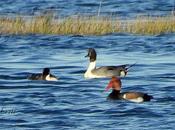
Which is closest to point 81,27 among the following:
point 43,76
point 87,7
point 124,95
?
point 43,76

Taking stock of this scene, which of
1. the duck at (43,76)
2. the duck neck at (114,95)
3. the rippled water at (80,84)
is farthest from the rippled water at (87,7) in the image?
the duck neck at (114,95)

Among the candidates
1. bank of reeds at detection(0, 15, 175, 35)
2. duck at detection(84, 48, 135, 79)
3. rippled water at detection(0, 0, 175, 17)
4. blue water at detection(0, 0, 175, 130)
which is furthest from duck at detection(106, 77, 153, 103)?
rippled water at detection(0, 0, 175, 17)

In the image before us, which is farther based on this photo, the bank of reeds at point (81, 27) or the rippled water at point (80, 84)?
the bank of reeds at point (81, 27)

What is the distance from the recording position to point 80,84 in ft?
75.8

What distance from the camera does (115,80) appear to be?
20.3 metres

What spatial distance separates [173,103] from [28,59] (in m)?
10.2

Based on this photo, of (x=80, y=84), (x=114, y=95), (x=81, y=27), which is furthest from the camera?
(x=81, y=27)

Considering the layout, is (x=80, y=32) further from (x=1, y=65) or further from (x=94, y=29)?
(x=1, y=65)

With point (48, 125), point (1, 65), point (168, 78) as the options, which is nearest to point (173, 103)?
point (48, 125)

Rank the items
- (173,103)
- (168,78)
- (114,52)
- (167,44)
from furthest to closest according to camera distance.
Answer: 1. (167,44)
2. (114,52)
3. (168,78)
4. (173,103)

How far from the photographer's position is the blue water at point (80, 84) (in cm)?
1712

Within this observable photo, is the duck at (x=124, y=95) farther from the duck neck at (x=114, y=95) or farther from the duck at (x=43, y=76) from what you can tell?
the duck at (x=43, y=76)

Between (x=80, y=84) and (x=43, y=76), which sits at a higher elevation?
(x=43, y=76)

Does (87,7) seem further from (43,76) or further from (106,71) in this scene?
(43,76)
